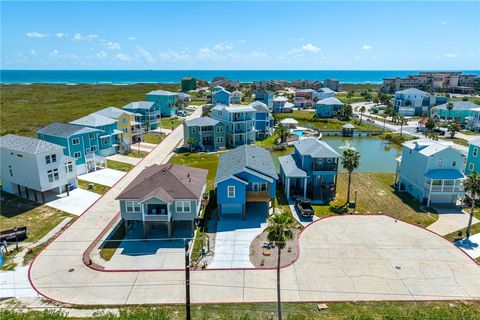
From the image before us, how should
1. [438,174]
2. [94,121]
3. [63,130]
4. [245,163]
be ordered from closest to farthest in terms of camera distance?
[245,163] < [438,174] < [63,130] < [94,121]

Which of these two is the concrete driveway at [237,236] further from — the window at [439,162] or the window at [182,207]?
the window at [439,162]

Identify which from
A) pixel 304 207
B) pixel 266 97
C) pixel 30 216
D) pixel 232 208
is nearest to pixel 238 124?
pixel 232 208

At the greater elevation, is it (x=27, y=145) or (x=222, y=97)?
(x=222, y=97)

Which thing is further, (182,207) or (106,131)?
(106,131)

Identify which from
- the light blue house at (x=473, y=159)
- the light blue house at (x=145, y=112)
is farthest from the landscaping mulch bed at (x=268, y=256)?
the light blue house at (x=145, y=112)

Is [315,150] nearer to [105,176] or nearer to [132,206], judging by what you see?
[132,206]

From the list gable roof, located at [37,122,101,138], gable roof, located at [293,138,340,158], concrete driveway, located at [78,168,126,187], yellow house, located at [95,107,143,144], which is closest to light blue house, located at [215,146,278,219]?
gable roof, located at [293,138,340,158]

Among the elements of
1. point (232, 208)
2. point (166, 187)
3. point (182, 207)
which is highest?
point (166, 187)

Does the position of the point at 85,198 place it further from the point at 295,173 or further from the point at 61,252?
the point at 295,173

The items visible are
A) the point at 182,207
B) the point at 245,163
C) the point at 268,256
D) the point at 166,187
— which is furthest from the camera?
the point at 245,163
